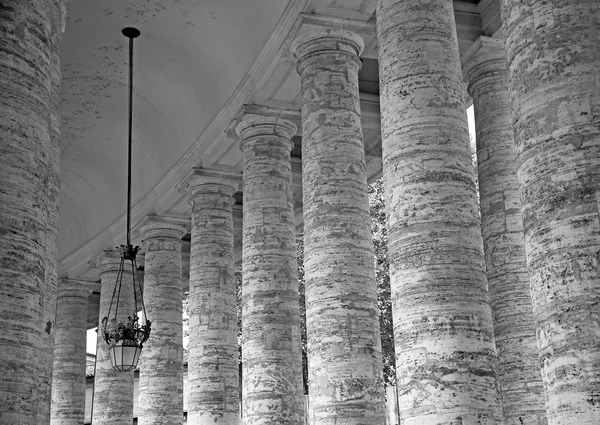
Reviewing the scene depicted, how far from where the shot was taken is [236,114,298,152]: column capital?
26516 millimetres

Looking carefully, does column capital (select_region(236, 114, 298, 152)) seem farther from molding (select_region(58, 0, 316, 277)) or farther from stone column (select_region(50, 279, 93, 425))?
stone column (select_region(50, 279, 93, 425))

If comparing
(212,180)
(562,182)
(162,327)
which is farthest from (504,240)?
(162,327)

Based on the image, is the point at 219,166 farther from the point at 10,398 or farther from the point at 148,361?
the point at 10,398

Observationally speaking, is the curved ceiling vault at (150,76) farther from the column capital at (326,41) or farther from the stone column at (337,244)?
the stone column at (337,244)

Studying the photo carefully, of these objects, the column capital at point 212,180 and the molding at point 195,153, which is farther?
the column capital at point 212,180

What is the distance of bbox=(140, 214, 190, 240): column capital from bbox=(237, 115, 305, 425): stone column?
31.2 ft

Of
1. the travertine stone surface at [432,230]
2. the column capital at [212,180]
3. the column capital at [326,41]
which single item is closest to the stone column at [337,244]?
the column capital at [326,41]

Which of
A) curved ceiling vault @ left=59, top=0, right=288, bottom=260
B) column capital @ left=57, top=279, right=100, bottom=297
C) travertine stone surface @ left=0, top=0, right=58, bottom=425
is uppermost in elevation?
curved ceiling vault @ left=59, top=0, right=288, bottom=260

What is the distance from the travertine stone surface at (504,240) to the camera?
1970 cm

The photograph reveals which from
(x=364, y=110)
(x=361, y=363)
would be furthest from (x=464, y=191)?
(x=364, y=110)

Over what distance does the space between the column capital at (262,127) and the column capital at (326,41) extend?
4.61 meters

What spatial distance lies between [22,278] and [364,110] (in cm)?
1996

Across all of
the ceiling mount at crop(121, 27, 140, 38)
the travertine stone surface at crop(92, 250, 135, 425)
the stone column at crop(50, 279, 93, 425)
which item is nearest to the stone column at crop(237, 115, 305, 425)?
the ceiling mount at crop(121, 27, 140, 38)

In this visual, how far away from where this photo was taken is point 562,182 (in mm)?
11367
